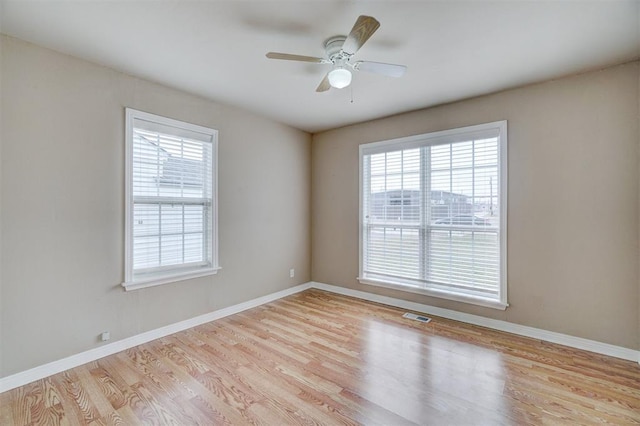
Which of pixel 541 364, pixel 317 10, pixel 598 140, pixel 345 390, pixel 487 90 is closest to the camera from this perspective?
pixel 317 10

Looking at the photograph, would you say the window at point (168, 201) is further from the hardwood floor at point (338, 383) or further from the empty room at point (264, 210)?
the hardwood floor at point (338, 383)

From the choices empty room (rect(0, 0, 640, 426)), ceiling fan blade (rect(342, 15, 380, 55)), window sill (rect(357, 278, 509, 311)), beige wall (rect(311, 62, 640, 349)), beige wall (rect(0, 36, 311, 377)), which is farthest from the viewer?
window sill (rect(357, 278, 509, 311))

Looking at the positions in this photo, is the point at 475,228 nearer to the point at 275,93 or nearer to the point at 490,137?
the point at 490,137

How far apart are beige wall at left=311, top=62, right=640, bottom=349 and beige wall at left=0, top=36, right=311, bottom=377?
11.2ft

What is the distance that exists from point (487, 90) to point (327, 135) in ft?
7.70

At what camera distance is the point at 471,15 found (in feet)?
6.37

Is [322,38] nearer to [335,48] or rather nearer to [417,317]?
[335,48]

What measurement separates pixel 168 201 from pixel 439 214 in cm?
321

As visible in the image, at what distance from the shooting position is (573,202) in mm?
2771

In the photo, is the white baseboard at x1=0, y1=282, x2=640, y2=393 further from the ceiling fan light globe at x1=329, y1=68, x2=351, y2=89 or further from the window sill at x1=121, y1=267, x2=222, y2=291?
the ceiling fan light globe at x1=329, y1=68, x2=351, y2=89

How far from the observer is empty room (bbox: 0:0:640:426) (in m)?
1.98

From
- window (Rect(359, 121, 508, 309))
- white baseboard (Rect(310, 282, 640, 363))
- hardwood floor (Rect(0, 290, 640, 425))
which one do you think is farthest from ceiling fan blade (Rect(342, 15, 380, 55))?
white baseboard (Rect(310, 282, 640, 363))

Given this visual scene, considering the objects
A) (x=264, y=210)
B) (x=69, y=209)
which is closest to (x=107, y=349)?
(x=69, y=209)

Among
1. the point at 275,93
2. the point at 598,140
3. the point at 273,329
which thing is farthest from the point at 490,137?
the point at 273,329
